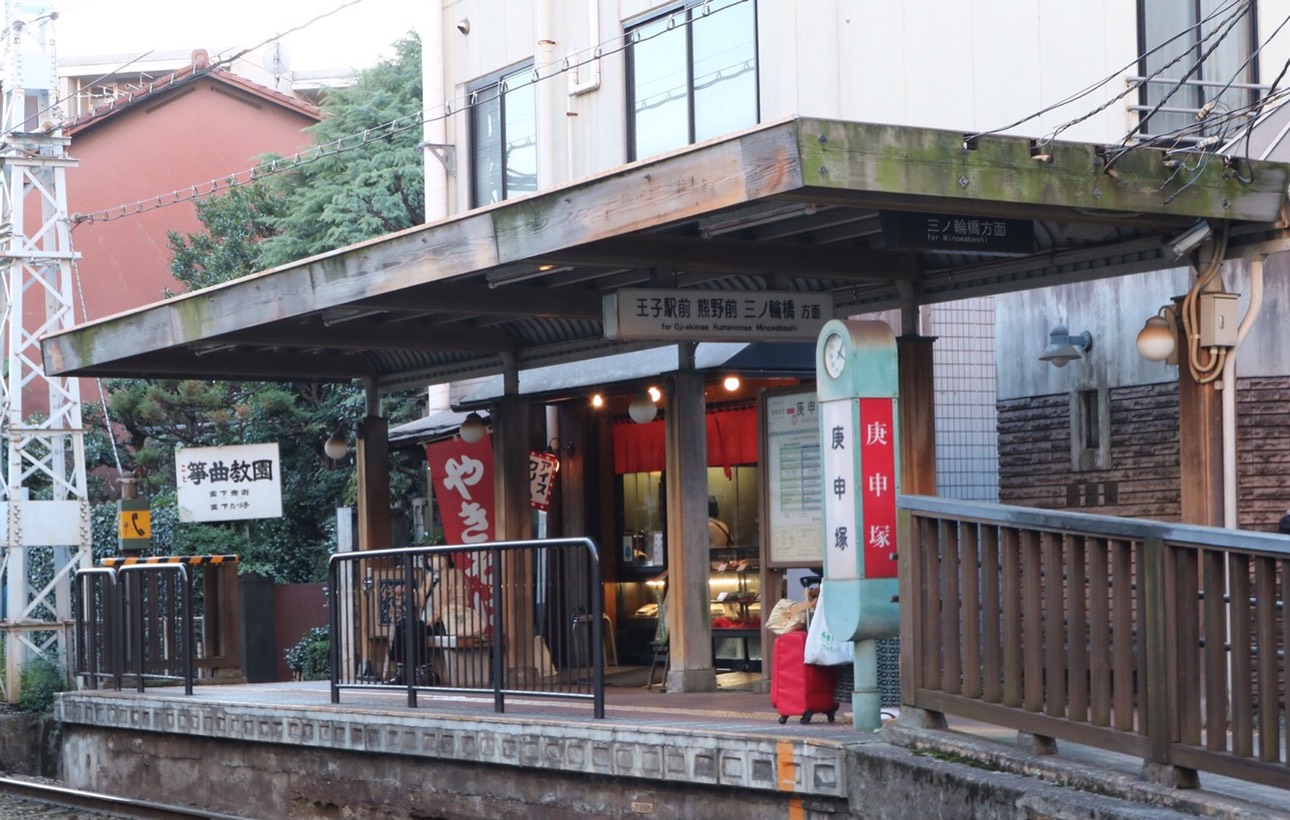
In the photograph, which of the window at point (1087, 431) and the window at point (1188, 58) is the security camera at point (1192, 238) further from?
the window at point (1087, 431)

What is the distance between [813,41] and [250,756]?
26.5 ft

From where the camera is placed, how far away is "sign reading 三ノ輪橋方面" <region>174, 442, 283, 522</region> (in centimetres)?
2511

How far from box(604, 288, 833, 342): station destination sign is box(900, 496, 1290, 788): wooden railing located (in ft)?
11.4

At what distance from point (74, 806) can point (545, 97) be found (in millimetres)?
8850

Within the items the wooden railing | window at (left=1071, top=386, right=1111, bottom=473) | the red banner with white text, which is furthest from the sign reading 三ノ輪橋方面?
the wooden railing

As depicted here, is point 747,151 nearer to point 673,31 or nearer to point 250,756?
point 250,756

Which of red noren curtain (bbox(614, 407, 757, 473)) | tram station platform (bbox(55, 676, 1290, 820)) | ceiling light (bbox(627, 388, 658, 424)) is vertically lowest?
tram station platform (bbox(55, 676, 1290, 820))

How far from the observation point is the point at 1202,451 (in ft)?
33.8

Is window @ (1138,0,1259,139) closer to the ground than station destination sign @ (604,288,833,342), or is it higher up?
higher up

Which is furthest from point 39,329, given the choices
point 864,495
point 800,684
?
point 864,495

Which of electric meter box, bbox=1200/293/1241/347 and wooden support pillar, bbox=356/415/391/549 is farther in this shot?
wooden support pillar, bbox=356/415/391/549

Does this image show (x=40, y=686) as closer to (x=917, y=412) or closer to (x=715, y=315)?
(x=715, y=315)

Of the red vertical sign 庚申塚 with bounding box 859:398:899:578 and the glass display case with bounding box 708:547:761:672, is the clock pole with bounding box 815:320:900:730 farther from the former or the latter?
the glass display case with bounding box 708:547:761:672

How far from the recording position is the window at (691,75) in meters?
16.5
